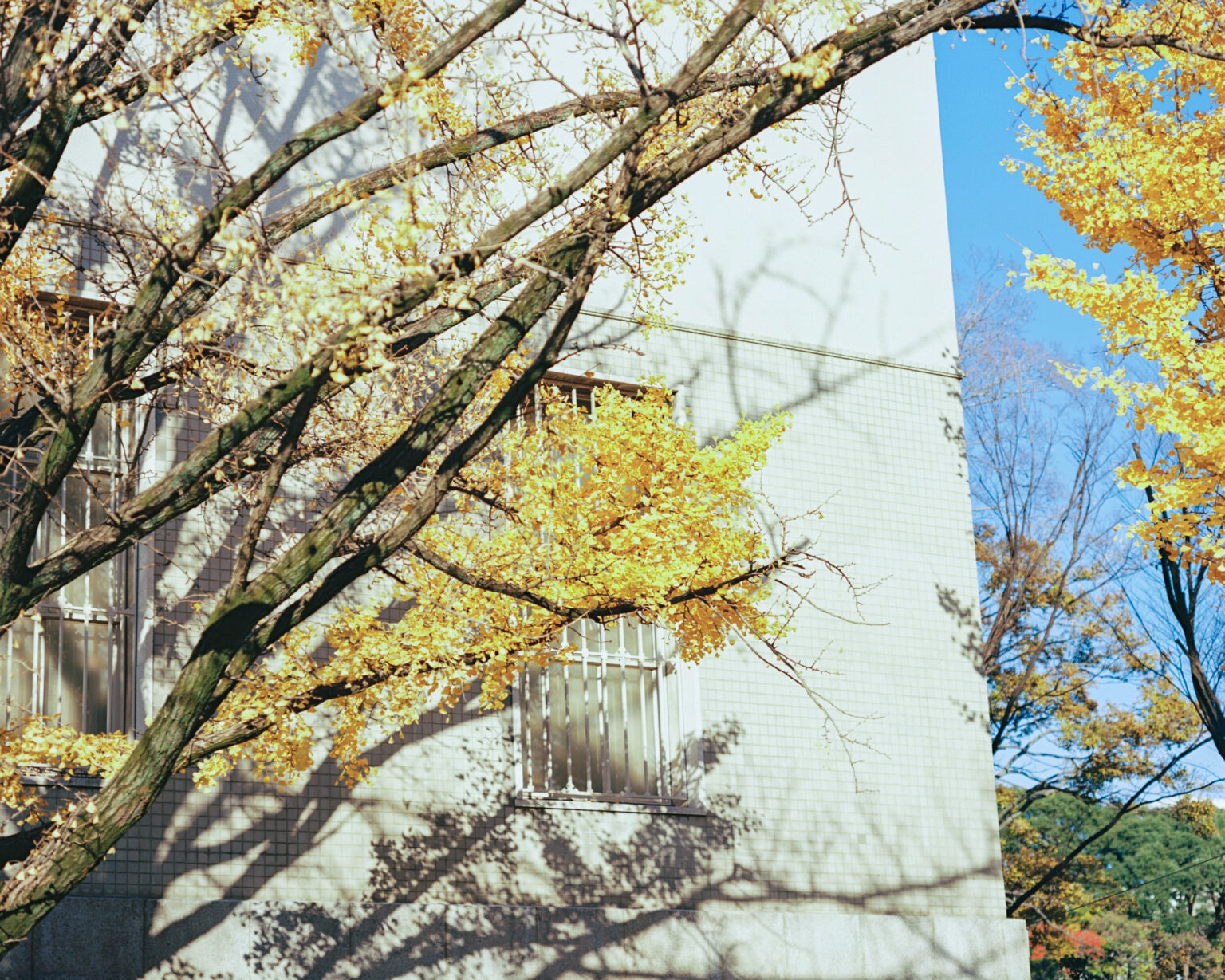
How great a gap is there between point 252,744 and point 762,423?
3603 mm

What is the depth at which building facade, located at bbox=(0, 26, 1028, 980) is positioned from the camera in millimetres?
9586

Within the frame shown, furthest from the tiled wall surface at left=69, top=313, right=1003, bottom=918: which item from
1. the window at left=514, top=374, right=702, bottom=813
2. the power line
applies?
the power line

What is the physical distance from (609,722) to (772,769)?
1430mm

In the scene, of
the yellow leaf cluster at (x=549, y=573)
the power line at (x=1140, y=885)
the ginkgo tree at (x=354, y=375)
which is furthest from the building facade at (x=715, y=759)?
the power line at (x=1140, y=885)

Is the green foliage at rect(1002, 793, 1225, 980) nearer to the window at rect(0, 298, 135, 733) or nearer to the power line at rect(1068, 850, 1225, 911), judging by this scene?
the power line at rect(1068, 850, 1225, 911)

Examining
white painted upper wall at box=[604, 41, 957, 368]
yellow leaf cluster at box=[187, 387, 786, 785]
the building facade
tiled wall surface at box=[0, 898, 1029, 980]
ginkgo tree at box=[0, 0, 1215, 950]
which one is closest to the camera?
ginkgo tree at box=[0, 0, 1215, 950]

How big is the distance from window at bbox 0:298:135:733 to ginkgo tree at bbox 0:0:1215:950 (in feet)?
0.91

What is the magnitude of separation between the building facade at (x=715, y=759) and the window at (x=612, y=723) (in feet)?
0.08

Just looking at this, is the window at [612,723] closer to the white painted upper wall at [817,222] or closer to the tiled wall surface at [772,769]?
the tiled wall surface at [772,769]

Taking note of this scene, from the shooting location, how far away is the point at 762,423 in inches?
367

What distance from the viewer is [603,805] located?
11.0m

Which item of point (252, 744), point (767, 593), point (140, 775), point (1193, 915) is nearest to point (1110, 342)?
point (767, 593)

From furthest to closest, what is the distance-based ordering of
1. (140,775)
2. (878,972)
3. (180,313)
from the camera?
(878,972) → (180,313) → (140,775)

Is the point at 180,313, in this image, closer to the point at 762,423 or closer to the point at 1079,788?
the point at 762,423
